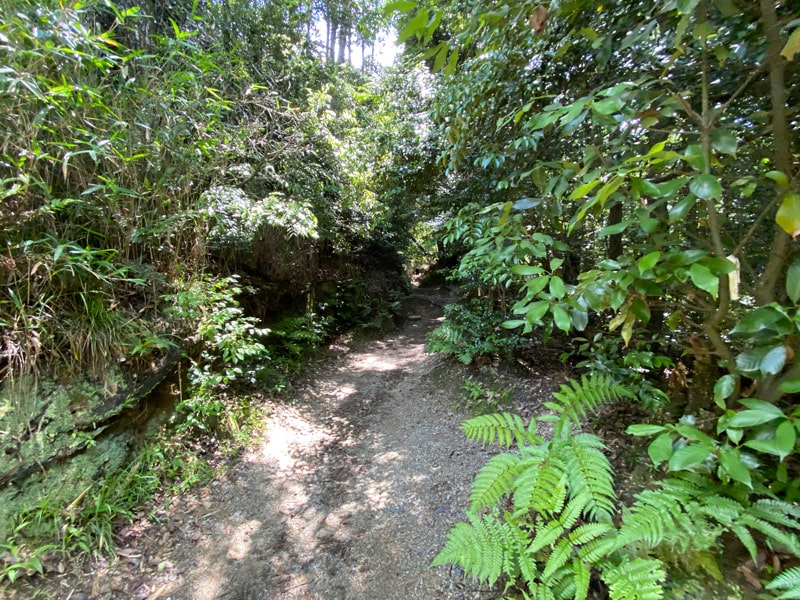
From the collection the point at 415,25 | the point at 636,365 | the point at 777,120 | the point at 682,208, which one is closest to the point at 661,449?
the point at 682,208

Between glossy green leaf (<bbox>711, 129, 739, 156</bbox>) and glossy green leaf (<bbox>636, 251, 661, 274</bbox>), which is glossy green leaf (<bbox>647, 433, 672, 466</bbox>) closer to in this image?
glossy green leaf (<bbox>636, 251, 661, 274</bbox>)

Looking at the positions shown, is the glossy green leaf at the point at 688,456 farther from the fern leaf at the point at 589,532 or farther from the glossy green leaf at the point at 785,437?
the fern leaf at the point at 589,532

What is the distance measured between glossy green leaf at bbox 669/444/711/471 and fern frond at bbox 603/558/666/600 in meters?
0.39

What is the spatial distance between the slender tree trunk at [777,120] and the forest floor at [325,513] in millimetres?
2041

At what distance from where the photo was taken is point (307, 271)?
6426mm

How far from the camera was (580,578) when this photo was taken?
1.26m

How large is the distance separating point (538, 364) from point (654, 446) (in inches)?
115

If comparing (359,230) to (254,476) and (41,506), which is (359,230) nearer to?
(254,476)

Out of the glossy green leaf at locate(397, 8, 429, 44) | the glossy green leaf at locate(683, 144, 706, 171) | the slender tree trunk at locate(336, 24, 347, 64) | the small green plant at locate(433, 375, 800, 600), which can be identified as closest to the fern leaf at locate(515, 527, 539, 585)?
the small green plant at locate(433, 375, 800, 600)

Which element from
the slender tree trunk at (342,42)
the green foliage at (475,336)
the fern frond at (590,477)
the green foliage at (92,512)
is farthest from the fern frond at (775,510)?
the slender tree trunk at (342,42)

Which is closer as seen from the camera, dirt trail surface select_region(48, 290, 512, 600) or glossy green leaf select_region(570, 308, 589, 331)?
glossy green leaf select_region(570, 308, 589, 331)

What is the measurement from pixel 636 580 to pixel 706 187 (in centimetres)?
137

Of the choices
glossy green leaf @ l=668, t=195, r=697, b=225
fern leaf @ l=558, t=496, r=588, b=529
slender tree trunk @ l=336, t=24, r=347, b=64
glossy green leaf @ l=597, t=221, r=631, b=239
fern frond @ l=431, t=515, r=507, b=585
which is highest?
slender tree trunk @ l=336, t=24, r=347, b=64

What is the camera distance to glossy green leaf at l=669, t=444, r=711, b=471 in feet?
3.49
